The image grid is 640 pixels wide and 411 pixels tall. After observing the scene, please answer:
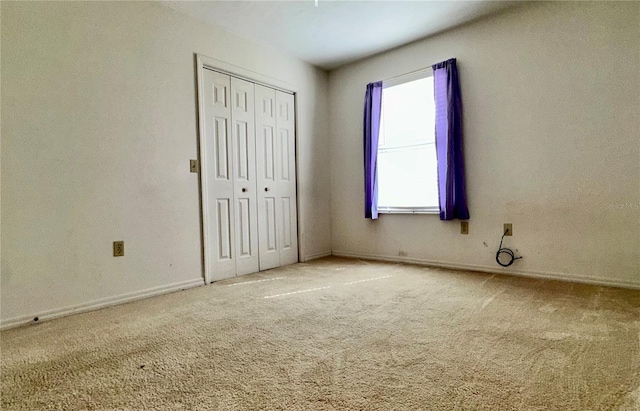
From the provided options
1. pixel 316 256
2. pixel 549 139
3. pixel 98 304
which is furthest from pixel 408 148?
pixel 98 304

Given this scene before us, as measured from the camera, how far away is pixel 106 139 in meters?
2.38

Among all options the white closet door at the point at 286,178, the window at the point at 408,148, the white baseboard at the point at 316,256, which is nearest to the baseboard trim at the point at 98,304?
the white closet door at the point at 286,178

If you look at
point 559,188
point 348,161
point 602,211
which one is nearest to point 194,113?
point 348,161

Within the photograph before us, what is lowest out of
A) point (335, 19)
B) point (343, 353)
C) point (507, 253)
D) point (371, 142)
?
point (343, 353)

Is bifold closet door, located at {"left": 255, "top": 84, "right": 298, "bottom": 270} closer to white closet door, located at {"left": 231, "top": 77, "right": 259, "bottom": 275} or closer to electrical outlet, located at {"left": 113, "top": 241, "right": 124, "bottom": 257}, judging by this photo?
white closet door, located at {"left": 231, "top": 77, "right": 259, "bottom": 275}

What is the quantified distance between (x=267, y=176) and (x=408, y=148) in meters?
1.53

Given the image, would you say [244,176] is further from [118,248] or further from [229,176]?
[118,248]

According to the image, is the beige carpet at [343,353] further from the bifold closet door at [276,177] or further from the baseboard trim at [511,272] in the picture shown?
the bifold closet door at [276,177]

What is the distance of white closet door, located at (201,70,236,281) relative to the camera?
3.00m

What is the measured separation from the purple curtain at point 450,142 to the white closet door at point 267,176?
66.7 inches

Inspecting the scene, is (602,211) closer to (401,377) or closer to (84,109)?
(401,377)

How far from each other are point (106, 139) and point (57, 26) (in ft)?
2.44

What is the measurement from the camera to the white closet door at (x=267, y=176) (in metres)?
3.45

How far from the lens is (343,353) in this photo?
1492mm
